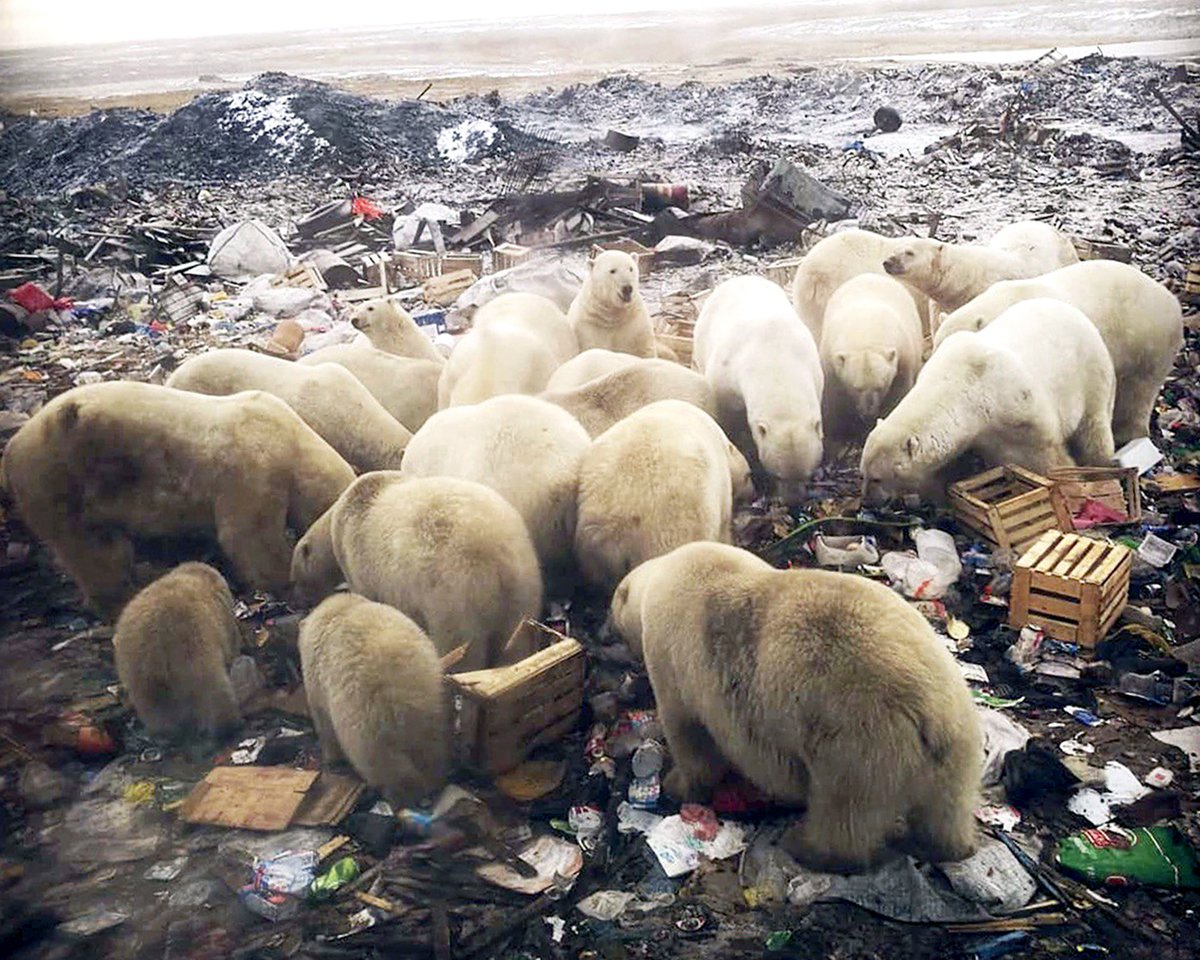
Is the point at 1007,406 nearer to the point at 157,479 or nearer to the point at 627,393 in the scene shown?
the point at 627,393

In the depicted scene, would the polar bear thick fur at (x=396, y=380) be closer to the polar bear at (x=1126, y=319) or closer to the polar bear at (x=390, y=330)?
the polar bear at (x=390, y=330)

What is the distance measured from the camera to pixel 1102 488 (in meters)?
4.40

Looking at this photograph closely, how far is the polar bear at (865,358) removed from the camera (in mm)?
Answer: 5219

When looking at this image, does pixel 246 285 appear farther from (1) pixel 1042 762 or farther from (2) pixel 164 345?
(1) pixel 1042 762

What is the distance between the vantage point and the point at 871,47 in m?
5.43

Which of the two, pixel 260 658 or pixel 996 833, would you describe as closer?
pixel 996 833

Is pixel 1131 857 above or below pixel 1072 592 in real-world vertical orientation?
below

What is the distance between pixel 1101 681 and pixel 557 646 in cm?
192

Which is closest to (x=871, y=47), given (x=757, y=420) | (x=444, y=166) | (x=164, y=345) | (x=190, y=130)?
(x=757, y=420)

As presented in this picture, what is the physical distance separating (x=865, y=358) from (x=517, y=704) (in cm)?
318

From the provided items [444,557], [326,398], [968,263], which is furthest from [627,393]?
[968,263]

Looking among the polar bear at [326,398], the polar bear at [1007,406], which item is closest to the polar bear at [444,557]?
the polar bear at [326,398]

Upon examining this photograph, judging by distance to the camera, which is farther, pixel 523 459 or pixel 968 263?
pixel 968 263

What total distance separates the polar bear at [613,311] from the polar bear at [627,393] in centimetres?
127
